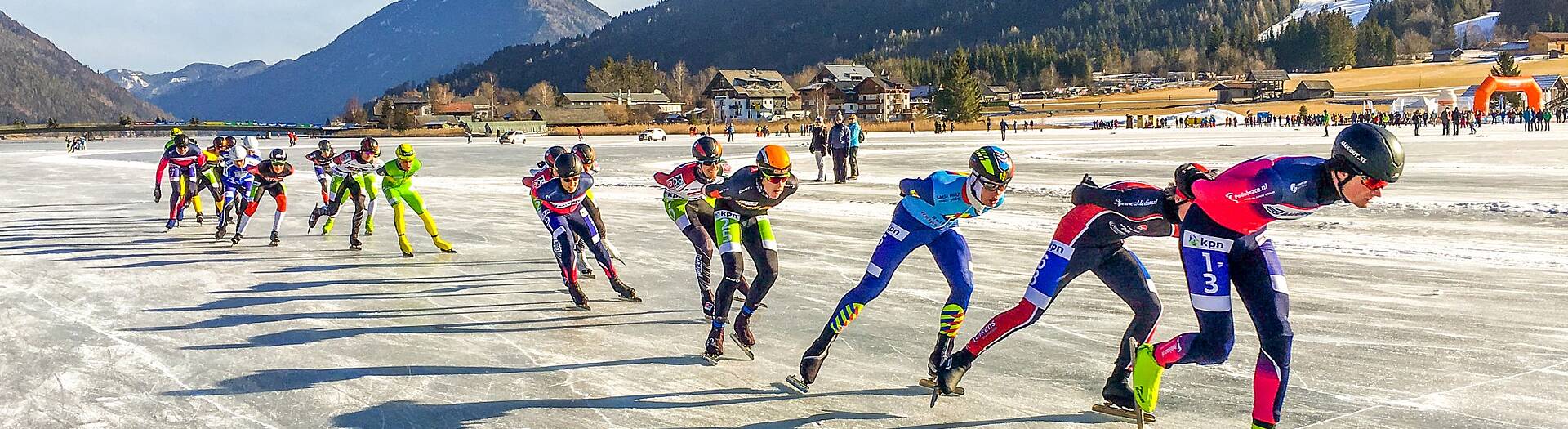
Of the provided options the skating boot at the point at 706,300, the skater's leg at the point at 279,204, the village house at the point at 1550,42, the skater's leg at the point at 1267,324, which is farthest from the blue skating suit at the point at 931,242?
the village house at the point at 1550,42

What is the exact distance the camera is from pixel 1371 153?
376cm

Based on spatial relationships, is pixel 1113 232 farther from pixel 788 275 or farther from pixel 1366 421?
pixel 788 275

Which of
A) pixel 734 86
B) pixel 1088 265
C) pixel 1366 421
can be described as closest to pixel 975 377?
pixel 1088 265

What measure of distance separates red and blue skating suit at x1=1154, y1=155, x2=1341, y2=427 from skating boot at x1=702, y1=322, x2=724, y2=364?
287 cm

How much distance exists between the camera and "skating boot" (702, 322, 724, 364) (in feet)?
21.1

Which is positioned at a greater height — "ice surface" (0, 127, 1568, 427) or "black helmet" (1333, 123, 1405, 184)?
"black helmet" (1333, 123, 1405, 184)

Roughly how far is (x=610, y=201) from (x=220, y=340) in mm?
10935

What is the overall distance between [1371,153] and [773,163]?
3213 millimetres

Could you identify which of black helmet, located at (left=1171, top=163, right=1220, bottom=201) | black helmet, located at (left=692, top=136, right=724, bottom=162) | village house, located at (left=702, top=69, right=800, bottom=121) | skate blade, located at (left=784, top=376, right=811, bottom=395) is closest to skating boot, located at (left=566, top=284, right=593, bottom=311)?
black helmet, located at (left=692, top=136, right=724, bottom=162)

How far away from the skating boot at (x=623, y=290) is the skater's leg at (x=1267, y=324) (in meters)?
5.29

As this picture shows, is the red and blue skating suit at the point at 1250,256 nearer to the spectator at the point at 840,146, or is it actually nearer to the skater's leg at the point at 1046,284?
the skater's leg at the point at 1046,284

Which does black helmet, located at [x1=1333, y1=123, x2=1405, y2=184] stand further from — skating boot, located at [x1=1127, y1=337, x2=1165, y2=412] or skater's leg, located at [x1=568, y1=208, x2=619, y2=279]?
skater's leg, located at [x1=568, y1=208, x2=619, y2=279]

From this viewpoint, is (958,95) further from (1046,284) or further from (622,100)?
(1046,284)

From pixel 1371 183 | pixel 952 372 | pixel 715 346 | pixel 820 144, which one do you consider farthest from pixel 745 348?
pixel 820 144
